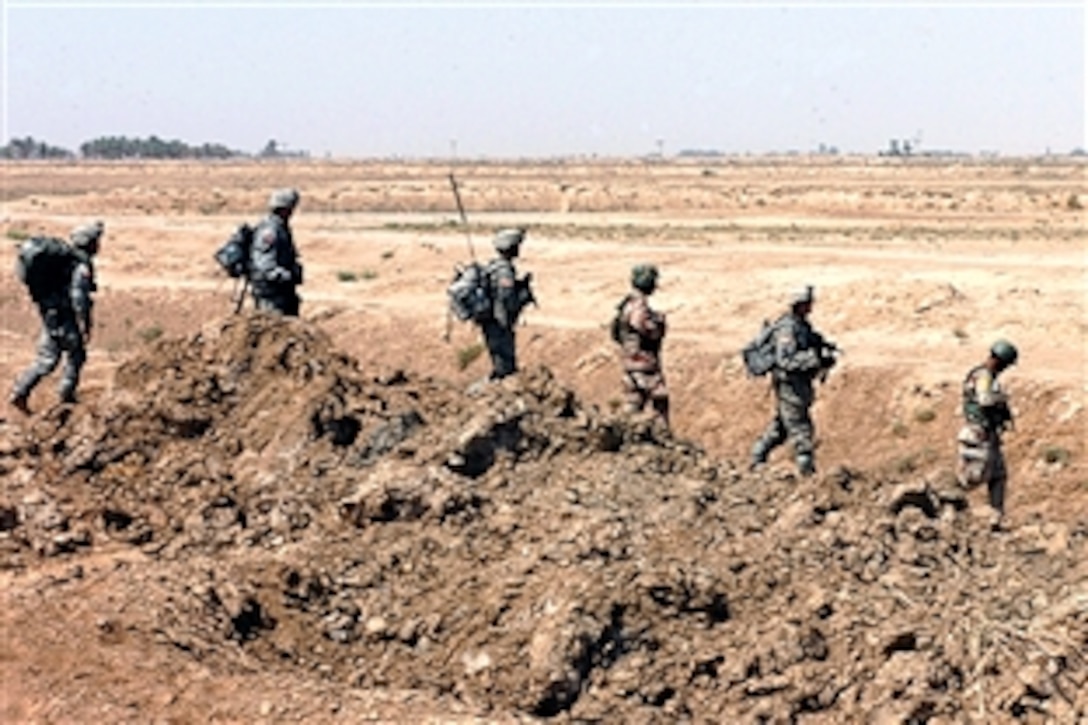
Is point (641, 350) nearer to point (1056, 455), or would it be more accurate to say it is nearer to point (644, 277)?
point (644, 277)

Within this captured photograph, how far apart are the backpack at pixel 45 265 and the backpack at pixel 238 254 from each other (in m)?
1.16

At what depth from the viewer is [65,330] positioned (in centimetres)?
1063

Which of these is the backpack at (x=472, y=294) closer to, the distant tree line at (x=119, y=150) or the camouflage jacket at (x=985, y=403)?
the camouflage jacket at (x=985, y=403)

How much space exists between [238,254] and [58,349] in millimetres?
1685

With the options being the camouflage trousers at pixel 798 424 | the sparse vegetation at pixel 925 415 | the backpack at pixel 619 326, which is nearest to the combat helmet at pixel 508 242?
the backpack at pixel 619 326

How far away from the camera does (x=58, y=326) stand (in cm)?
1063

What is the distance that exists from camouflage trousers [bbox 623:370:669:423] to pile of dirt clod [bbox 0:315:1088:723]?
1.58 m

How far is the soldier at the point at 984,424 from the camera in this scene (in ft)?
28.9

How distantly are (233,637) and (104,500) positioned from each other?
2.03 m

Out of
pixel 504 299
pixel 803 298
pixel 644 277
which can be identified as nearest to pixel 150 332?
pixel 504 299

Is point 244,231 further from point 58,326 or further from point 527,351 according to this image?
point 527,351

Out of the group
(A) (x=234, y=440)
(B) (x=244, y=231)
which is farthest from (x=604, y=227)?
(A) (x=234, y=440)

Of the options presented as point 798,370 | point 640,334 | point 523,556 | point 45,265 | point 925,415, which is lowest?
point 925,415

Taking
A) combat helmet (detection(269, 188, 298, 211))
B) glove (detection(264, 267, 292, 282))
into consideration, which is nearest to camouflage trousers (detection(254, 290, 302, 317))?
glove (detection(264, 267, 292, 282))
